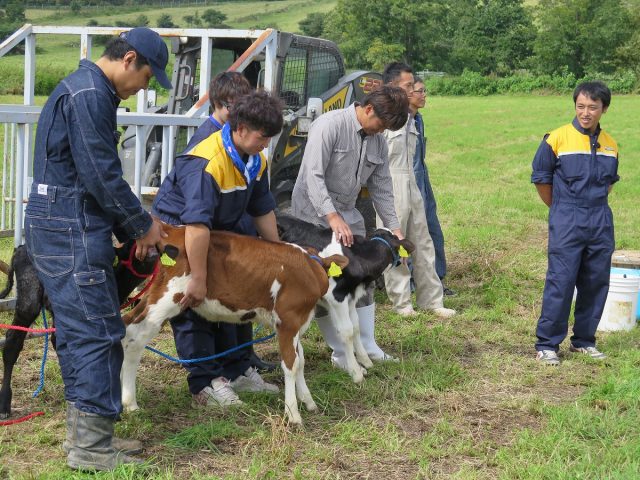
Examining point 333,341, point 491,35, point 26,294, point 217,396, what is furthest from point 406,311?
point 491,35

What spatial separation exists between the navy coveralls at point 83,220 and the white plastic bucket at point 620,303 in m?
4.45

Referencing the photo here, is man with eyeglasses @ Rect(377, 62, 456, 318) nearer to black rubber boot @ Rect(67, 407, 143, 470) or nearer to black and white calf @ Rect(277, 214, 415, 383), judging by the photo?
Answer: black and white calf @ Rect(277, 214, 415, 383)

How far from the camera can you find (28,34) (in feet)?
28.6

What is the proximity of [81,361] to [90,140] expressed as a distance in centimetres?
99

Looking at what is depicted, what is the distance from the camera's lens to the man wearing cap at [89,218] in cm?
372

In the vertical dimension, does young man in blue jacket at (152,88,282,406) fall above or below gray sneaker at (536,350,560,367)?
above

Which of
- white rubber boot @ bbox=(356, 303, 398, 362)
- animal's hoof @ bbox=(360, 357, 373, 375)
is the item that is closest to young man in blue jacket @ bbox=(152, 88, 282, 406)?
animal's hoof @ bbox=(360, 357, 373, 375)

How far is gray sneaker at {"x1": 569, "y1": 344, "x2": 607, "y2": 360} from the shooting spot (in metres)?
6.24

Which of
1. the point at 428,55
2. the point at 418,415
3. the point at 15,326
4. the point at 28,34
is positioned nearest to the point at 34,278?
the point at 15,326

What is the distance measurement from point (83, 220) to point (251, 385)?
1.86m

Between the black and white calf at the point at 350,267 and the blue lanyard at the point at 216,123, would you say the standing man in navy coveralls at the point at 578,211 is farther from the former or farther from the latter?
the blue lanyard at the point at 216,123

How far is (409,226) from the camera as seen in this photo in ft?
24.7

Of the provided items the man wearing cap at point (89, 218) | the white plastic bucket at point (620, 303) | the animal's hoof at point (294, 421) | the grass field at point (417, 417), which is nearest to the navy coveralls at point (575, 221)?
the grass field at point (417, 417)

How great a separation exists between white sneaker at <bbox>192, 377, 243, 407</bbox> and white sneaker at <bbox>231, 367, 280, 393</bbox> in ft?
0.80
